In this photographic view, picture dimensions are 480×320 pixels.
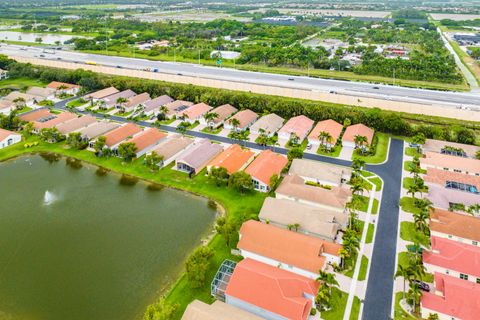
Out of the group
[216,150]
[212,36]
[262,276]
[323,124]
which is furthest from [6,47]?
[262,276]

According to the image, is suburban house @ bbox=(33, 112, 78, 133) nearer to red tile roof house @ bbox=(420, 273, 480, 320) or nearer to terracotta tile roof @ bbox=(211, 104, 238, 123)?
terracotta tile roof @ bbox=(211, 104, 238, 123)

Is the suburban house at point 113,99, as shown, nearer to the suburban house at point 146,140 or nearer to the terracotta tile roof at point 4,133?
the suburban house at point 146,140

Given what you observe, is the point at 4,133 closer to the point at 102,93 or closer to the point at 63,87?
the point at 102,93

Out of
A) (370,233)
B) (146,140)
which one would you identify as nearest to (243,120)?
(146,140)

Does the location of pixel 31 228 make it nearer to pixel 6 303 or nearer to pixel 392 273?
pixel 6 303

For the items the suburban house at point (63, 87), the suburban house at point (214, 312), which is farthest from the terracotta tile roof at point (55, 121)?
→ the suburban house at point (214, 312)
